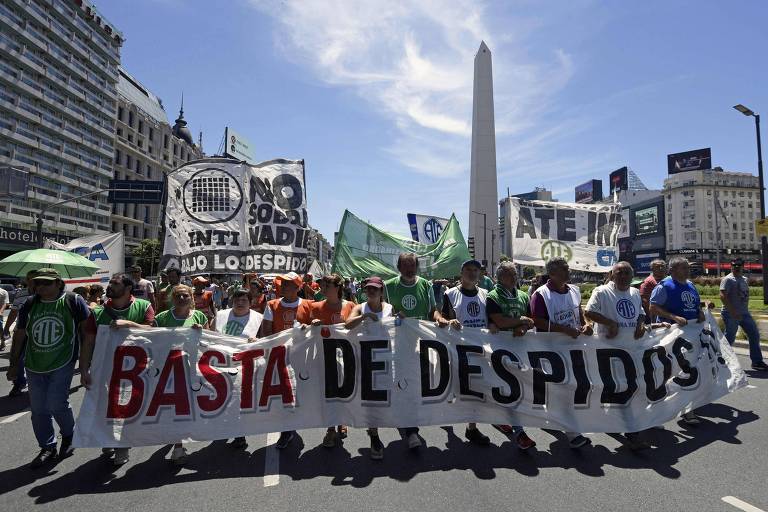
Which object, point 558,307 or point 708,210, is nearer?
point 558,307

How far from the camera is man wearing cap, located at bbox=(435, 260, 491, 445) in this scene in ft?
16.3

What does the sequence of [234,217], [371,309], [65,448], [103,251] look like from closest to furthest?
[65,448] < [371,309] < [234,217] < [103,251]

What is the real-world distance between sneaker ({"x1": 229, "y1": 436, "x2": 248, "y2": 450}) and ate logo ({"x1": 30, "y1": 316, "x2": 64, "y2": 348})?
74.7 inches

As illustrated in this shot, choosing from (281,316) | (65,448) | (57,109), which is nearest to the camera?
(65,448)

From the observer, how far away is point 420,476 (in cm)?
385

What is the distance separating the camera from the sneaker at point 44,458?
4.07 meters

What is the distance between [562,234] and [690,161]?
117 metres

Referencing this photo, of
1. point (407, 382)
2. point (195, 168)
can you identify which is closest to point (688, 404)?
point (407, 382)

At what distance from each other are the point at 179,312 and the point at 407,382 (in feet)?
8.05

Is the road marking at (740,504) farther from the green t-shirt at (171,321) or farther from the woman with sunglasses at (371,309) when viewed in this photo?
the green t-shirt at (171,321)

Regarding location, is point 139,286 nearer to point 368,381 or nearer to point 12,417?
point 12,417

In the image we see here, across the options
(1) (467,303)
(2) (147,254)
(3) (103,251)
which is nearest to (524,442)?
(1) (467,303)

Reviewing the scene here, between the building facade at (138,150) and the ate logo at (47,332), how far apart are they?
60.2m

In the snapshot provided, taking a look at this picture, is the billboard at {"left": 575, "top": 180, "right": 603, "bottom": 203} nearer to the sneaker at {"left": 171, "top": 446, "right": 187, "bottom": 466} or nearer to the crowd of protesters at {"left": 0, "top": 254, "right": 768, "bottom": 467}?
the crowd of protesters at {"left": 0, "top": 254, "right": 768, "bottom": 467}
